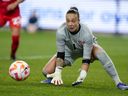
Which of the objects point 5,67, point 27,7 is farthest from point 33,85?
point 27,7

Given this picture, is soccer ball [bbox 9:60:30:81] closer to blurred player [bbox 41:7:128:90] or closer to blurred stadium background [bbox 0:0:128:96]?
blurred stadium background [bbox 0:0:128:96]

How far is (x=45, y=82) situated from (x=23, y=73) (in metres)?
0.78

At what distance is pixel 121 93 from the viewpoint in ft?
31.3

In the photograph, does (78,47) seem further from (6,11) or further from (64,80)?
(6,11)

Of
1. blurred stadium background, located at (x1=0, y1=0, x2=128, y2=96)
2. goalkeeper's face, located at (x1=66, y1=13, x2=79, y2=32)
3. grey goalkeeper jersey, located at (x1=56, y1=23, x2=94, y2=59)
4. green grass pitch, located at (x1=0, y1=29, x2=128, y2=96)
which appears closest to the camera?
green grass pitch, located at (x1=0, y1=29, x2=128, y2=96)

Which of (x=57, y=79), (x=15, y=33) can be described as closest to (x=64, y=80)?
(x=57, y=79)

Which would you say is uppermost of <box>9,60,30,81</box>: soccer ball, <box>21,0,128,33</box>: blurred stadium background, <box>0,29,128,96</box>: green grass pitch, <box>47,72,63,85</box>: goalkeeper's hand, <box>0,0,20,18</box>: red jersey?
<box>0,0,20,18</box>: red jersey

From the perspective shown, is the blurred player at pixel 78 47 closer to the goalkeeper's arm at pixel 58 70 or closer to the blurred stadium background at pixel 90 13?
the goalkeeper's arm at pixel 58 70

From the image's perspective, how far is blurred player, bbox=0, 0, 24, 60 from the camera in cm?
1575

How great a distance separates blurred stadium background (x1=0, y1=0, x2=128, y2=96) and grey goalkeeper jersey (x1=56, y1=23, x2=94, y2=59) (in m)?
0.70

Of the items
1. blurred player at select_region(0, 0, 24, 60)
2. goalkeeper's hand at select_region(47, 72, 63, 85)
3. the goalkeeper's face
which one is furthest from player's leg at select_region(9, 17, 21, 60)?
the goalkeeper's face

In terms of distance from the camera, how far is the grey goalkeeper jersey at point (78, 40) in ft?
33.1

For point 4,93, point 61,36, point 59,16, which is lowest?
point 59,16

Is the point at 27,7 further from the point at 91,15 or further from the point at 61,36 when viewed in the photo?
the point at 61,36
